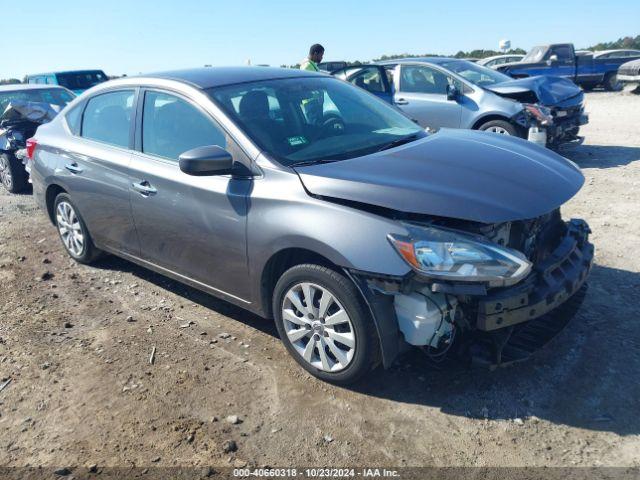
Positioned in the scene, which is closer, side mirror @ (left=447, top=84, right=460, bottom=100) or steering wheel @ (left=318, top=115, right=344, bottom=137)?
steering wheel @ (left=318, top=115, right=344, bottom=137)

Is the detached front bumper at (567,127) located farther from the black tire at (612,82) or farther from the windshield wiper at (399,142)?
the black tire at (612,82)

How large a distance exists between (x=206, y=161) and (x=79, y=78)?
59.7ft

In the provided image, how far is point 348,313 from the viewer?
3072 mm

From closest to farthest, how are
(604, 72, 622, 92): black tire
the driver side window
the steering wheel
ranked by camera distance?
the steering wheel < the driver side window < (604, 72, 622, 92): black tire

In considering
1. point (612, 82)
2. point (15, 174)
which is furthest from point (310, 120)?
point (612, 82)

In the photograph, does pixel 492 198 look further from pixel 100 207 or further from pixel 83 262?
pixel 83 262

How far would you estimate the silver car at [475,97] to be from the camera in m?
8.48

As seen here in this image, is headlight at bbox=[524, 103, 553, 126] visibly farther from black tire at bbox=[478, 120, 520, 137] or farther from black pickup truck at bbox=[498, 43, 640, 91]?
black pickup truck at bbox=[498, 43, 640, 91]

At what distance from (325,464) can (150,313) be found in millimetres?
2265

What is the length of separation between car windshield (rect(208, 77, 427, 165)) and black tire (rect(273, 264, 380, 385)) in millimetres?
713

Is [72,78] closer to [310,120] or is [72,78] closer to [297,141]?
[310,120]

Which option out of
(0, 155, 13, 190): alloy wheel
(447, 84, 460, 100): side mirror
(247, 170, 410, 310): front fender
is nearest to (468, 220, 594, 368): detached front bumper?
(247, 170, 410, 310): front fender

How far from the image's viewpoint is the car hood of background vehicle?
291 cm

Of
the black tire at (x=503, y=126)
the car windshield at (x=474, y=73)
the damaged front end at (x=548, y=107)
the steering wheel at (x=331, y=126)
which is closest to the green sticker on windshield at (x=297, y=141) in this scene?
the steering wheel at (x=331, y=126)
